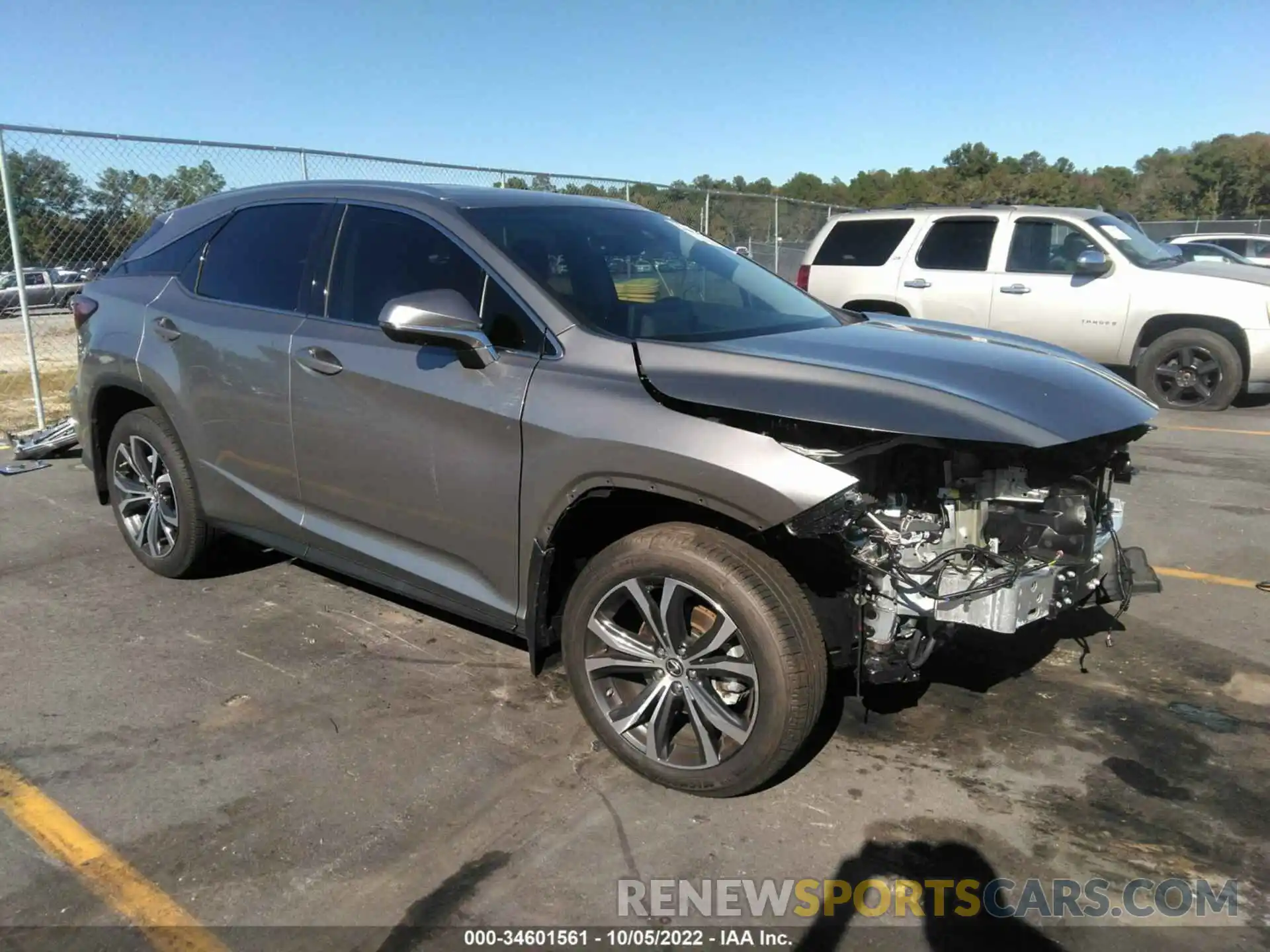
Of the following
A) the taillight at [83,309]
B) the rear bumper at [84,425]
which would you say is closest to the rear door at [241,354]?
the taillight at [83,309]

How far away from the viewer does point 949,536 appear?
291 centimetres

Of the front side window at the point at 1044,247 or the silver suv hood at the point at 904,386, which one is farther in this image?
the front side window at the point at 1044,247

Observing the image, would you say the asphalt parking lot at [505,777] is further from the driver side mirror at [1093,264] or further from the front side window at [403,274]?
the driver side mirror at [1093,264]

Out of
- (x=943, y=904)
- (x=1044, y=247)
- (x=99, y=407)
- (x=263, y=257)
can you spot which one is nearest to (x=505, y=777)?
(x=943, y=904)

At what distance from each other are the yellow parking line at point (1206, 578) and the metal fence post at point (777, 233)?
42.7 ft

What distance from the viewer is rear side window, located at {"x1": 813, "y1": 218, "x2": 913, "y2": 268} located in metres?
10.3

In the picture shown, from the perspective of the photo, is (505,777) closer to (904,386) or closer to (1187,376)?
(904,386)

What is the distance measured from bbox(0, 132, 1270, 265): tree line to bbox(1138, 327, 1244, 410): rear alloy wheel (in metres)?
2.15

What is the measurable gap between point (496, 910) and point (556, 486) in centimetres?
126

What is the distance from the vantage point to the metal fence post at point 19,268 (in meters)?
7.83

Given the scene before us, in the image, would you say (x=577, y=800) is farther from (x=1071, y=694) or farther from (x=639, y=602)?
(x=1071, y=694)

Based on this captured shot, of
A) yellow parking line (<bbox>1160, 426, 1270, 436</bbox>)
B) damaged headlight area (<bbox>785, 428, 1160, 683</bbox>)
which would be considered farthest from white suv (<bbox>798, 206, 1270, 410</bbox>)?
damaged headlight area (<bbox>785, 428, 1160, 683</bbox>)

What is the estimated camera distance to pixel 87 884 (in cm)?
267

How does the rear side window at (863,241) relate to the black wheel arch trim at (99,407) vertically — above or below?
above
